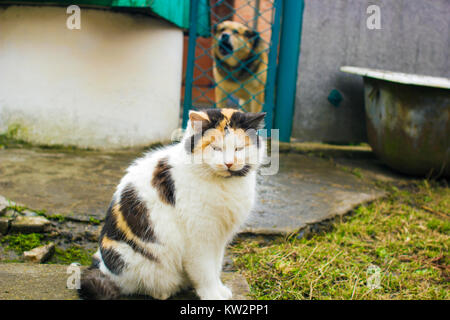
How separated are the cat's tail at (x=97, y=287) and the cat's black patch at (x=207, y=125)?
24.1 inches

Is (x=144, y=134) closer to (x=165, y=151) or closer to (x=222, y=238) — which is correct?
(x=165, y=151)

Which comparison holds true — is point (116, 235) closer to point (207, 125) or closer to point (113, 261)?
point (113, 261)

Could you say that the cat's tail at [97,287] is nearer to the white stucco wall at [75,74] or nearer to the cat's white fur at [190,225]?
the cat's white fur at [190,225]

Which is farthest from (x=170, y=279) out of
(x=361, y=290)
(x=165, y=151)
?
(x=361, y=290)

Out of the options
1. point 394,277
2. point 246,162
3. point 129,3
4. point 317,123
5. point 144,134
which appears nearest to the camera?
point 246,162

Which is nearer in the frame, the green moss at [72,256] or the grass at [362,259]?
the grass at [362,259]

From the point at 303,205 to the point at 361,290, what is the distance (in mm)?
964

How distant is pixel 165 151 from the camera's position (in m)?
1.68

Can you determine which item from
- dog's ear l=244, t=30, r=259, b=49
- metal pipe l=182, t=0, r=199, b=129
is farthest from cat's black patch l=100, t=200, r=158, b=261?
dog's ear l=244, t=30, r=259, b=49

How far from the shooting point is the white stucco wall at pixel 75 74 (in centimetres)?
363

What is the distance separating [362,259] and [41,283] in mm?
1616

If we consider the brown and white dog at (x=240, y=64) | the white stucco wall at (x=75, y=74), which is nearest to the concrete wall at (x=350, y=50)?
the brown and white dog at (x=240, y=64)

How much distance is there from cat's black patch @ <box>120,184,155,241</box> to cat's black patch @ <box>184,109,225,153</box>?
292 mm

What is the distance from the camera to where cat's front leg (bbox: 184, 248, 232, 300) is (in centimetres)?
150
